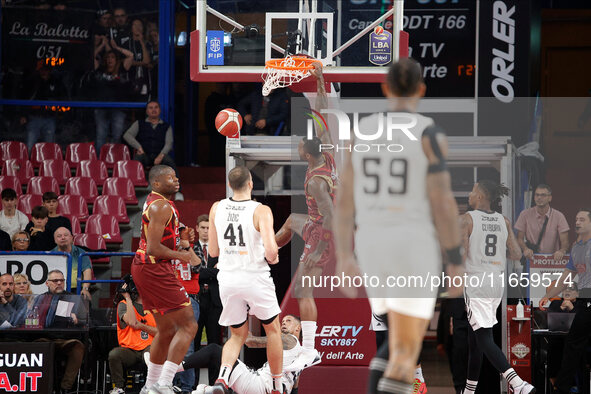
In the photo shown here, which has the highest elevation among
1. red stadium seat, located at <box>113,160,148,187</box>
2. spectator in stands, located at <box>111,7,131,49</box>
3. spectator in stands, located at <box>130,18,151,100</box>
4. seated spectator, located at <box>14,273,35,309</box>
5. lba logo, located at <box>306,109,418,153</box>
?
spectator in stands, located at <box>111,7,131,49</box>

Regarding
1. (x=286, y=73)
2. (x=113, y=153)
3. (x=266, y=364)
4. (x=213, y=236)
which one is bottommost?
(x=266, y=364)

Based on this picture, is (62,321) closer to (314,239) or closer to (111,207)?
(314,239)

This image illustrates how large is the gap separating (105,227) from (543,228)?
598cm

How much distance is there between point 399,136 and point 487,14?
10.2m

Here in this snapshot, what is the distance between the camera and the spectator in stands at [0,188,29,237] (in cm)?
1259

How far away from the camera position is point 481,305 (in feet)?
31.2

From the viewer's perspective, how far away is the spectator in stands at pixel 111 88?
51.0ft

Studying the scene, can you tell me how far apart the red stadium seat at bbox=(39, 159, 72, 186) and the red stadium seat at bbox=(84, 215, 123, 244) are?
154 cm

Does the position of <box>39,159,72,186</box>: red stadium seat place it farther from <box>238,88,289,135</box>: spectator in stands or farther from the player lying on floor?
the player lying on floor

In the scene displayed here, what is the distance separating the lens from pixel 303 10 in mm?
10555

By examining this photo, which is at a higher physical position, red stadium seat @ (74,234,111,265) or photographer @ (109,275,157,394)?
red stadium seat @ (74,234,111,265)

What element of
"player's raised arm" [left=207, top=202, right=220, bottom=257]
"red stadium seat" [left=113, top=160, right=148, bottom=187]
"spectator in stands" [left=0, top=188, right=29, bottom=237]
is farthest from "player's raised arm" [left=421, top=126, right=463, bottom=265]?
"red stadium seat" [left=113, top=160, right=148, bottom=187]

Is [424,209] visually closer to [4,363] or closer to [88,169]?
[4,363]

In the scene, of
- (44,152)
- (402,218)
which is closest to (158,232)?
(402,218)
